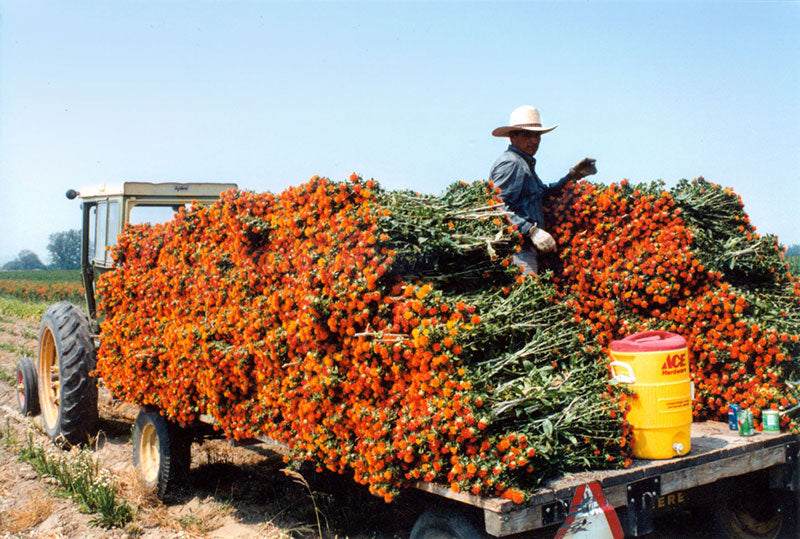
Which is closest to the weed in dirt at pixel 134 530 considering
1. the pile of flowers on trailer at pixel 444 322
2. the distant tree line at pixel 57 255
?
the pile of flowers on trailer at pixel 444 322

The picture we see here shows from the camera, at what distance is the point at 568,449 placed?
3.12 metres

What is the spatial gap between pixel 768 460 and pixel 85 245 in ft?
22.7

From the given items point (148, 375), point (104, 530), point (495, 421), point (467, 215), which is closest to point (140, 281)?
point (148, 375)

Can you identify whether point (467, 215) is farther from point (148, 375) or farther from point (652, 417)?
point (148, 375)

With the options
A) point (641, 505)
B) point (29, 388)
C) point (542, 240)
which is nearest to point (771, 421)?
point (641, 505)

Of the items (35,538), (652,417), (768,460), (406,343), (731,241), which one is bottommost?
(35,538)

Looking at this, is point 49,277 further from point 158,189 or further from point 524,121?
point 524,121

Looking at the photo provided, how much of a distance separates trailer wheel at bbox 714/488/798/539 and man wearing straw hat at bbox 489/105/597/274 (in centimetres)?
192

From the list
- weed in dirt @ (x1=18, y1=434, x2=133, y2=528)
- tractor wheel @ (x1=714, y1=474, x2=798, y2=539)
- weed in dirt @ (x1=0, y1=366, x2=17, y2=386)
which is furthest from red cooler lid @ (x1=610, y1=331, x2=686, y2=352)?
weed in dirt @ (x1=0, y1=366, x2=17, y2=386)

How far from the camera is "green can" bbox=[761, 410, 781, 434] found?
3879 mm

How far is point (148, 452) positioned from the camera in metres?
5.77

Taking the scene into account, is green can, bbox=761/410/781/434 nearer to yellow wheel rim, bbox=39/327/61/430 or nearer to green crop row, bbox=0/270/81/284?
yellow wheel rim, bbox=39/327/61/430

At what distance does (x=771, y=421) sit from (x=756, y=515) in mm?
819

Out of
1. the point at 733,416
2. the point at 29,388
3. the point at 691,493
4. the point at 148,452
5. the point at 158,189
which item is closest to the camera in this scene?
the point at 691,493
